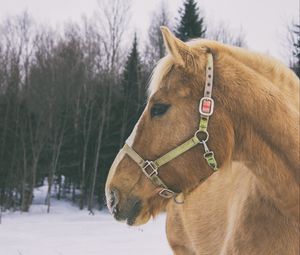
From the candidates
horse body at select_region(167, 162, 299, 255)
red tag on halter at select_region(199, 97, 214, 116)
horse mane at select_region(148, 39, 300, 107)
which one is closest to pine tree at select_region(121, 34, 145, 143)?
horse body at select_region(167, 162, 299, 255)

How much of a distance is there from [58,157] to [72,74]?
5695mm

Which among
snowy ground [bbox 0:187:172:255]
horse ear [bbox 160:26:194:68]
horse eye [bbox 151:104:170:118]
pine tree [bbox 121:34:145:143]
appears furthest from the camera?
pine tree [bbox 121:34:145:143]

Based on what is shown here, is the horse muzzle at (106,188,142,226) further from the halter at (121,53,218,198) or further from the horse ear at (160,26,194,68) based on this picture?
the horse ear at (160,26,194,68)

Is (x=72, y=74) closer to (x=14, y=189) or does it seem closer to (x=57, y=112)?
(x=57, y=112)

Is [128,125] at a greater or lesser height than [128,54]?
lesser

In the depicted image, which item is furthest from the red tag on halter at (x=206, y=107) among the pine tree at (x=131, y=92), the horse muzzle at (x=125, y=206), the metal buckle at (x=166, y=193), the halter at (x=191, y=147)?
the pine tree at (x=131, y=92)

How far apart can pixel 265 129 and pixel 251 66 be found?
16.4 inches

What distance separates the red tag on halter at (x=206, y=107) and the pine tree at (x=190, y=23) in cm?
2658

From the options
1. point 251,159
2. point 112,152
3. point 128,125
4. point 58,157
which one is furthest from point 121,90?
point 251,159

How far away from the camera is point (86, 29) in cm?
3250

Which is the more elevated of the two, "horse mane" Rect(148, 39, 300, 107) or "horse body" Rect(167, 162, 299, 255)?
"horse mane" Rect(148, 39, 300, 107)

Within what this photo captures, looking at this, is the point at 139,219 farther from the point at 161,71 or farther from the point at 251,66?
the point at 251,66

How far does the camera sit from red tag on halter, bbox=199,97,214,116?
2.31 meters

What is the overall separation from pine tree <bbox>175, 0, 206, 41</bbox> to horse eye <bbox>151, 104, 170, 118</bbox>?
2651 centimetres
